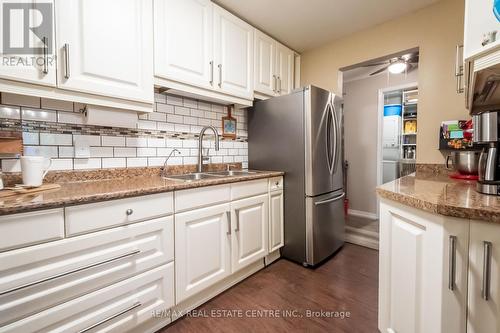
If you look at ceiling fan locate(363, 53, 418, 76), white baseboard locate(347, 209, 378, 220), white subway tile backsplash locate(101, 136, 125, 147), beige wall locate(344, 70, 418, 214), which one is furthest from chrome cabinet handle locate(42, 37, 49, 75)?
white baseboard locate(347, 209, 378, 220)

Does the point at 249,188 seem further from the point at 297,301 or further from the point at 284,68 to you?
the point at 284,68

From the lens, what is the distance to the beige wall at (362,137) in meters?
3.60

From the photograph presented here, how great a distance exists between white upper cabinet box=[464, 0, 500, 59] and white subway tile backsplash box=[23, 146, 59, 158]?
213 centimetres

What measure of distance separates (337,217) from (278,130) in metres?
1.12

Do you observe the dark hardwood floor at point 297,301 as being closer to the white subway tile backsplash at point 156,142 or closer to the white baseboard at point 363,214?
the white subway tile backsplash at point 156,142

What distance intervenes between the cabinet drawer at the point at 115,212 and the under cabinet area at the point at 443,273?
120 centimetres

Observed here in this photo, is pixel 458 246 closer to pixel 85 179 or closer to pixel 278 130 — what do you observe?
pixel 278 130

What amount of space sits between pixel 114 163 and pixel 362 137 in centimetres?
361

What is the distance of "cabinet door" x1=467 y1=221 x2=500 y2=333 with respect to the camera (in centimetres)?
67

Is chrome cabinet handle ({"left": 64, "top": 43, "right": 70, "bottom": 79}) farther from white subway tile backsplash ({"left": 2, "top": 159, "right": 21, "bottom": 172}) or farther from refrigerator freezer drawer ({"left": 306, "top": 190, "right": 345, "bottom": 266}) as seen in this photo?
refrigerator freezer drawer ({"left": 306, "top": 190, "right": 345, "bottom": 266})

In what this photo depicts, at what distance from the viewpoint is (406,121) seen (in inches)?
140

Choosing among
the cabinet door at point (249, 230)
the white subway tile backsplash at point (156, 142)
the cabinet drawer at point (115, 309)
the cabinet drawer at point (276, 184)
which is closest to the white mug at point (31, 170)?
the cabinet drawer at point (115, 309)

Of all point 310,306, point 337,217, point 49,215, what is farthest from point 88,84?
point 337,217

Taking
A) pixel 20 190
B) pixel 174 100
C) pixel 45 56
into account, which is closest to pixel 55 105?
pixel 45 56
